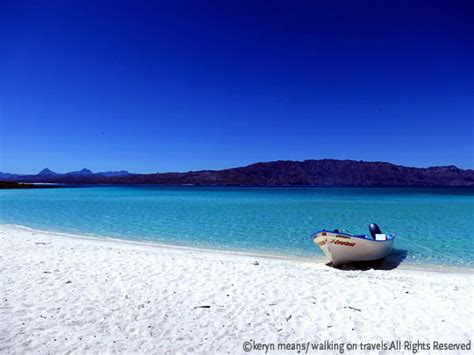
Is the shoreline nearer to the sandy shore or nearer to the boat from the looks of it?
the boat

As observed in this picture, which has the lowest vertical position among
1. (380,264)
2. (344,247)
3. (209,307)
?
(380,264)

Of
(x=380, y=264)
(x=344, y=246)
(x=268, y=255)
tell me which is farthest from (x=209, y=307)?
(x=380, y=264)

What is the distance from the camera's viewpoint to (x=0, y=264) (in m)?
7.77

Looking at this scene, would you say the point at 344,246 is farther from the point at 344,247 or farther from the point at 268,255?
the point at 268,255

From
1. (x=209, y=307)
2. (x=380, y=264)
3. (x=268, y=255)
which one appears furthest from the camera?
(x=268, y=255)

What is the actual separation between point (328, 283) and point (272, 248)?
5072 mm

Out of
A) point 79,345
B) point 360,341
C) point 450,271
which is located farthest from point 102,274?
point 450,271

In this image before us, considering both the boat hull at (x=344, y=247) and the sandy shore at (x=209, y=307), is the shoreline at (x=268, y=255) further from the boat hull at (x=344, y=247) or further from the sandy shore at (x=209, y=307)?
Result: the sandy shore at (x=209, y=307)

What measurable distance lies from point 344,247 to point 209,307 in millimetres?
5202

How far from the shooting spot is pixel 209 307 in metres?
5.39

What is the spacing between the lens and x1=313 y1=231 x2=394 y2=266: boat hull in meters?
9.31

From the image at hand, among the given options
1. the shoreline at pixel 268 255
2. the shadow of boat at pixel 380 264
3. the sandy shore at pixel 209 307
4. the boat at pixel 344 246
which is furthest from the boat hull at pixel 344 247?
the sandy shore at pixel 209 307

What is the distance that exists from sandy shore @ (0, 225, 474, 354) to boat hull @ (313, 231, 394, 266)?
1.31 m

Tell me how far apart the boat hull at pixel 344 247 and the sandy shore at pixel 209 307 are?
4.28 ft
